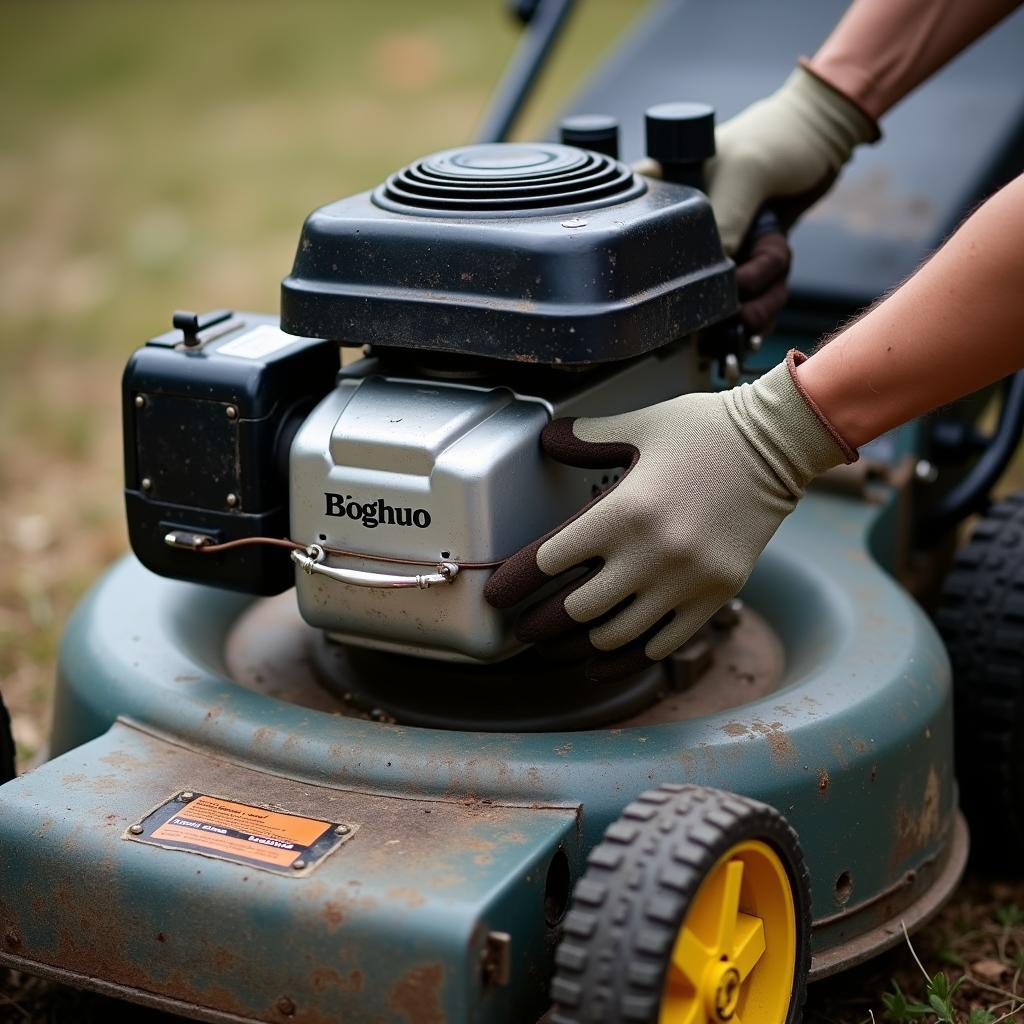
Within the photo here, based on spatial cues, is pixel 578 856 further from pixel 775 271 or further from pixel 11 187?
pixel 11 187

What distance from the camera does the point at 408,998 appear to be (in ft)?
4.06

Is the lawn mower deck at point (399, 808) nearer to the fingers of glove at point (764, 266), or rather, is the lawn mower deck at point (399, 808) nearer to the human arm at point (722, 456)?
the human arm at point (722, 456)

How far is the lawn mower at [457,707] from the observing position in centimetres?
127

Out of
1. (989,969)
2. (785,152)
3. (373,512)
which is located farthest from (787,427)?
(989,969)

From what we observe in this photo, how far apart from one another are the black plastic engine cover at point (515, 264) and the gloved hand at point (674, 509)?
8cm

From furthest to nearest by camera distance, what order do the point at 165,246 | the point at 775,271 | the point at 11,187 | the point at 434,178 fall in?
the point at 11,187, the point at 165,246, the point at 775,271, the point at 434,178

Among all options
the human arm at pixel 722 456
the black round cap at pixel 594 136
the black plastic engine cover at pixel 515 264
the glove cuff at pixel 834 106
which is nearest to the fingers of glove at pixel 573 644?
the human arm at pixel 722 456

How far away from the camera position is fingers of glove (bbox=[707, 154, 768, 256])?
5.87 ft

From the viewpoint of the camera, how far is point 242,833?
1.35 m

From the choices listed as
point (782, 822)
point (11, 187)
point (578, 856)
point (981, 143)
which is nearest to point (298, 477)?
point (578, 856)

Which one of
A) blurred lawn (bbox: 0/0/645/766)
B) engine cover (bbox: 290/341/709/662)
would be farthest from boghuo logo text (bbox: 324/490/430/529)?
blurred lawn (bbox: 0/0/645/766)

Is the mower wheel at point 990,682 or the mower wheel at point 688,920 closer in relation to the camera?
the mower wheel at point 688,920

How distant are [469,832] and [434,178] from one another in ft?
1.96

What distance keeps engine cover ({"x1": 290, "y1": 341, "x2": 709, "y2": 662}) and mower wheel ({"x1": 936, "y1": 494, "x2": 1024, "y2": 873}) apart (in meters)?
0.55
